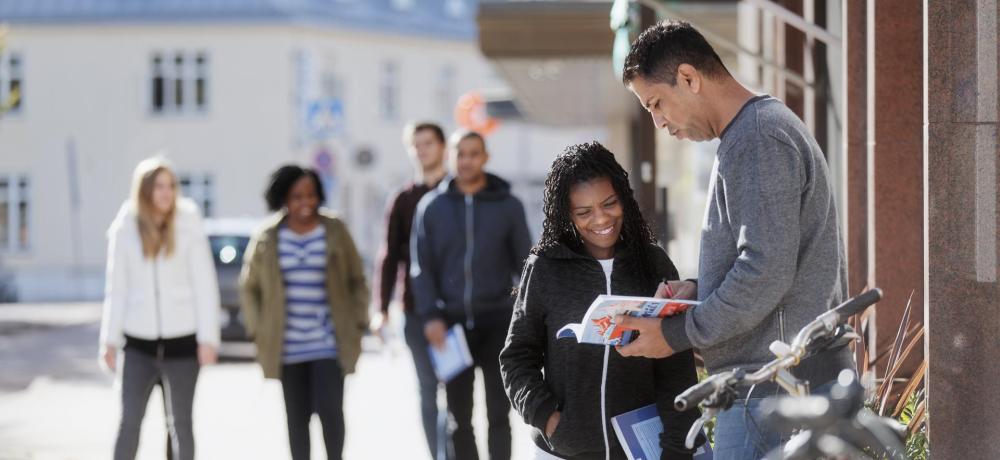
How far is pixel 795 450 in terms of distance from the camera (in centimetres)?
267

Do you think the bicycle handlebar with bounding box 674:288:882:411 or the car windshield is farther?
the car windshield

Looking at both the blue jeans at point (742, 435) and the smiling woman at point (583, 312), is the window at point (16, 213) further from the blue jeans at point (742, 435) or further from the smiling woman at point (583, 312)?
the blue jeans at point (742, 435)

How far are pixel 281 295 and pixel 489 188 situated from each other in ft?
3.73

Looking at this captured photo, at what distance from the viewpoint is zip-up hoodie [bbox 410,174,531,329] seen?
7586 millimetres

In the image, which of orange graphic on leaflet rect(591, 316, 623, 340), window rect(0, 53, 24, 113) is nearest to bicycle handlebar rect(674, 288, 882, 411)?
orange graphic on leaflet rect(591, 316, 623, 340)

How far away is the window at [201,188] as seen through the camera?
42.9 meters

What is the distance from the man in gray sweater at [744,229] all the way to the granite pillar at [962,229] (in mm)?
688

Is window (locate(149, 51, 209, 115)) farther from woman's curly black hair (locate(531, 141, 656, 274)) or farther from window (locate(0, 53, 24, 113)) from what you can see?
woman's curly black hair (locate(531, 141, 656, 274))

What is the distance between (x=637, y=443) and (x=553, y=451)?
265 mm

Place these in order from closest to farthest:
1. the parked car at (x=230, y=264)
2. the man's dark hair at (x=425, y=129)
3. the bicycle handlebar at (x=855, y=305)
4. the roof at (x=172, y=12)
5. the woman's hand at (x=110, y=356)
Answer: the bicycle handlebar at (x=855, y=305) < the woman's hand at (x=110, y=356) < the man's dark hair at (x=425, y=129) < the parked car at (x=230, y=264) < the roof at (x=172, y=12)

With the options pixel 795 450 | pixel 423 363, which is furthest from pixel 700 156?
pixel 795 450

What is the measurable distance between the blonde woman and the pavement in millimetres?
1198

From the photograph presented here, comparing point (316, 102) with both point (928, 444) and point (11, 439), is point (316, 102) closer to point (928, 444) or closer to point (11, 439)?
point (11, 439)

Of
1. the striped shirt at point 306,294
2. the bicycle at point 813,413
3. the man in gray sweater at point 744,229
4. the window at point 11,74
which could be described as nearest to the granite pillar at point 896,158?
the man in gray sweater at point 744,229
